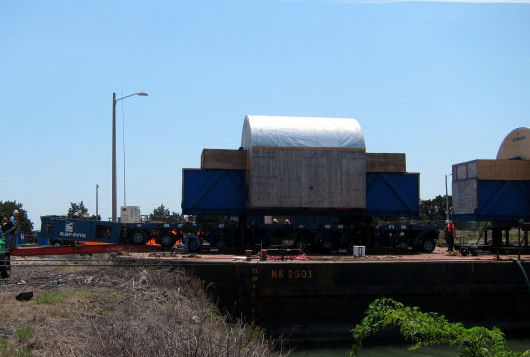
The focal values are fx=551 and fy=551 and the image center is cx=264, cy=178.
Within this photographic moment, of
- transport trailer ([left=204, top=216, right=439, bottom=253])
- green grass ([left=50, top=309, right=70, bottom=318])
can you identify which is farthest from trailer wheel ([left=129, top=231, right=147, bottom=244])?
green grass ([left=50, top=309, right=70, bottom=318])

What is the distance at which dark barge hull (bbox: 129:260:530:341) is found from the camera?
16.2m

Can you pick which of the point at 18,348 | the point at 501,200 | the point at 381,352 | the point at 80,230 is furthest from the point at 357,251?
the point at 18,348

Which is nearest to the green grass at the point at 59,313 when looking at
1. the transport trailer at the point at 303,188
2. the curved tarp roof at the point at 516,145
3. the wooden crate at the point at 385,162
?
the transport trailer at the point at 303,188

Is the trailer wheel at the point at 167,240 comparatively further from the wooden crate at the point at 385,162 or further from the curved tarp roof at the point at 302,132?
the wooden crate at the point at 385,162

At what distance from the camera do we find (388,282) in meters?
16.9

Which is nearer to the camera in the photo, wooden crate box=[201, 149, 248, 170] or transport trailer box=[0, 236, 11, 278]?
transport trailer box=[0, 236, 11, 278]

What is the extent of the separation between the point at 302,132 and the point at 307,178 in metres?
2.01

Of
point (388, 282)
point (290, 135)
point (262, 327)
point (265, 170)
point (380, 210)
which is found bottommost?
point (262, 327)

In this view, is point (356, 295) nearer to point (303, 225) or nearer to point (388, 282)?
point (388, 282)

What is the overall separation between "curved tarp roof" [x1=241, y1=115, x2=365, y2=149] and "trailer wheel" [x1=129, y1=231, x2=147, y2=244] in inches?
235

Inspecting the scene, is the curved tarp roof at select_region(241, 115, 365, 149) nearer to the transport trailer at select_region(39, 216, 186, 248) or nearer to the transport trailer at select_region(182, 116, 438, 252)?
the transport trailer at select_region(182, 116, 438, 252)

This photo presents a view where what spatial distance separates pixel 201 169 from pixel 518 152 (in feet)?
48.3

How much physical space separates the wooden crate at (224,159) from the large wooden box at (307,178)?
3.65ft

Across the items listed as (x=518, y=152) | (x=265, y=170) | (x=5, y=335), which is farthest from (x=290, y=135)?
(x=5, y=335)
